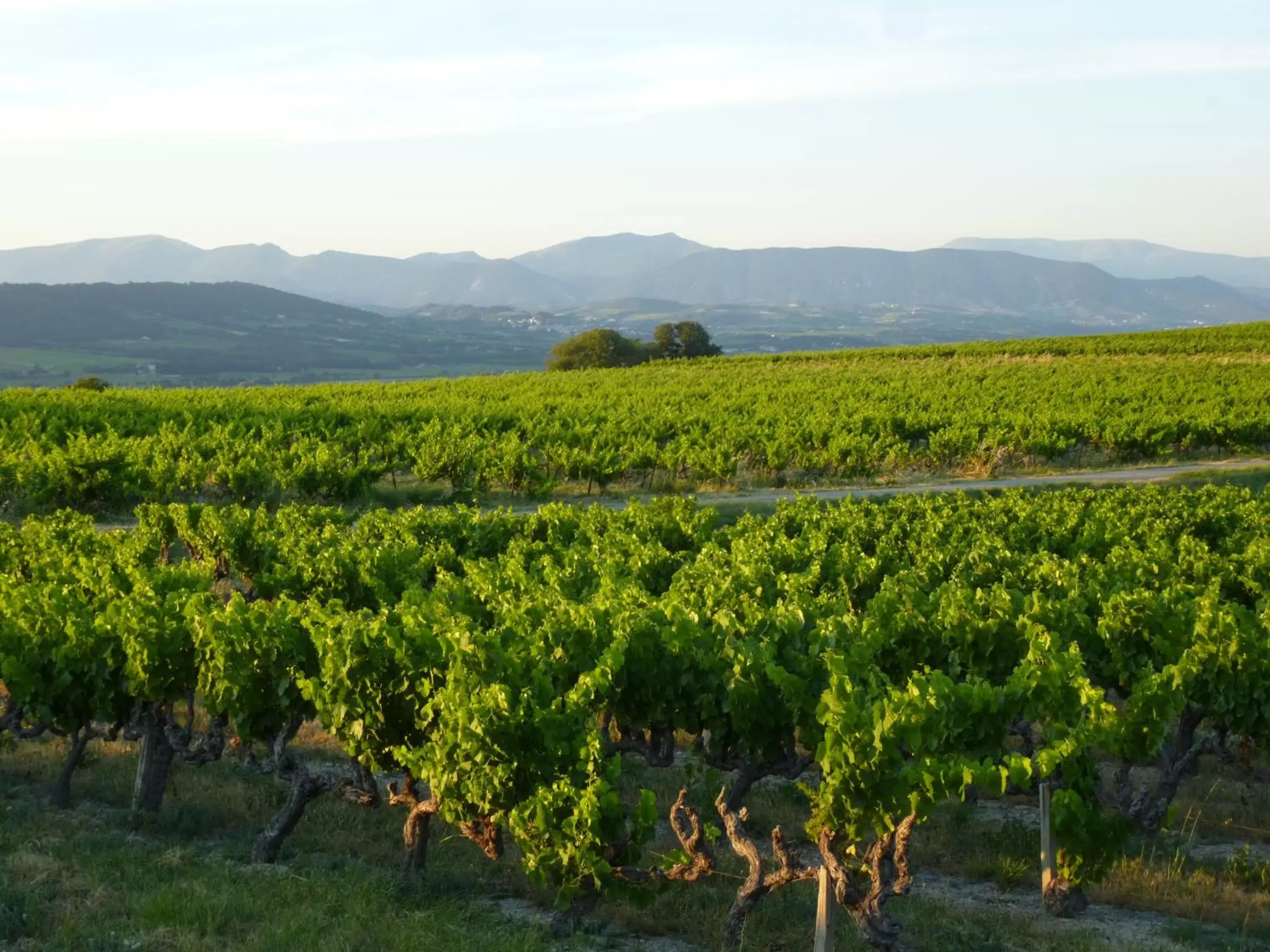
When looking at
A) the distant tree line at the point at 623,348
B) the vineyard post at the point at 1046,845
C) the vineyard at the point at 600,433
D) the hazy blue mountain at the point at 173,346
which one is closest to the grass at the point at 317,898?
the vineyard post at the point at 1046,845

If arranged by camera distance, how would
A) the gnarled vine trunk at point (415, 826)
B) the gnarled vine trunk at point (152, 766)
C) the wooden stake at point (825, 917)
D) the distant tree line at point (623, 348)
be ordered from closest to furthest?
the wooden stake at point (825, 917) → the gnarled vine trunk at point (415, 826) → the gnarled vine trunk at point (152, 766) → the distant tree line at point (623, 348)

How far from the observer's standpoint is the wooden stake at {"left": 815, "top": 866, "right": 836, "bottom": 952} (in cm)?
749

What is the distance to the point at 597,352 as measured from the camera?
279 feet

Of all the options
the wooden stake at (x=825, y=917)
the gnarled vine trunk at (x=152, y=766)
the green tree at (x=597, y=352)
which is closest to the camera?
the wooden stake at (x=825, y=917)

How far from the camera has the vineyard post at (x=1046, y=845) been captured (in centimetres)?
877

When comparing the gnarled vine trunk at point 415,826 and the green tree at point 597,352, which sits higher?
the green tree at point 597,352

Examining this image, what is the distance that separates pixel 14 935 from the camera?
309 inches

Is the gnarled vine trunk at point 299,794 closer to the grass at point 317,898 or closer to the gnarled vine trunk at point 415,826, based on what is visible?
the grass at point 317,898

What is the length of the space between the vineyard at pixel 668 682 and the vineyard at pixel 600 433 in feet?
28.5

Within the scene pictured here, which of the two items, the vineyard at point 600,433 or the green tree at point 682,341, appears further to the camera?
the green tree at point 682,341

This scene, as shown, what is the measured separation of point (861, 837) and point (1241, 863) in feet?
13.2

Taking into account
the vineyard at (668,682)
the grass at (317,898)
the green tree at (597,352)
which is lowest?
the grass at (317,898)

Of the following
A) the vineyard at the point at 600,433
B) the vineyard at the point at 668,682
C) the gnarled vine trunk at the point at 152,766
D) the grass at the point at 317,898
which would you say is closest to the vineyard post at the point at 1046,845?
the vineyard at the point at 668,682

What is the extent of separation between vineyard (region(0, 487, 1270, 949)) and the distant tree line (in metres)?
68.3
